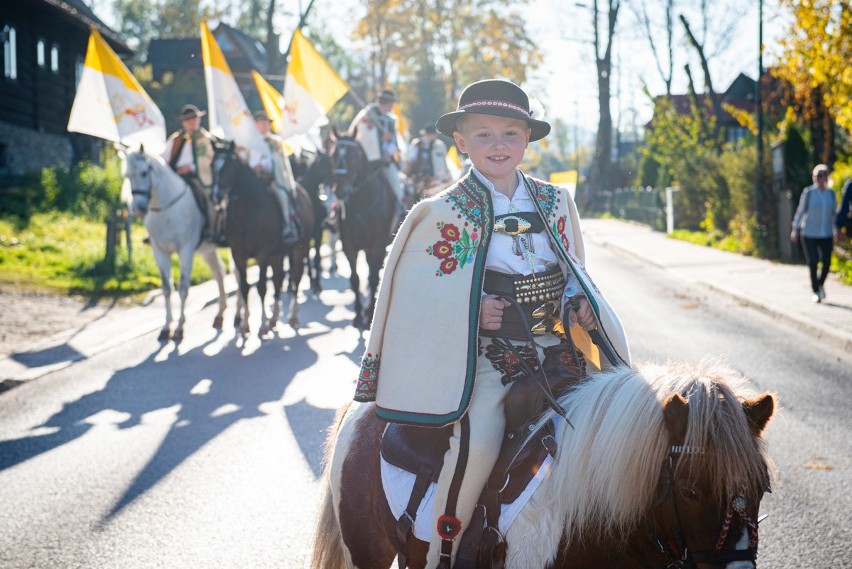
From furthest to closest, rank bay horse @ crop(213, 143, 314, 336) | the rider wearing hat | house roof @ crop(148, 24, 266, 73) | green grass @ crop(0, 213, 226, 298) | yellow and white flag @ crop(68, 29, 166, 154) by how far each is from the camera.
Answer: house roof @ crop(148, 24, 266, 73) < green grass @ crop(0, 213, 226, 298) < yellow and white flag @ crop(68, 29, 166, 154) < the rider wearing hat < bay horse @ crop(213, 143, 314, 336)

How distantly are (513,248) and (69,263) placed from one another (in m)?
16.6

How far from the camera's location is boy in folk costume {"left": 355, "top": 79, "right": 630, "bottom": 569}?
2.97m

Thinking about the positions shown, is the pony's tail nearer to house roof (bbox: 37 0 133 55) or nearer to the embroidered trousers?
the embroidered trousers

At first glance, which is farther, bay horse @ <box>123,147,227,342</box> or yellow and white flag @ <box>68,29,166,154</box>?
yellow and white flag @ <box>68,29,166,154</box>

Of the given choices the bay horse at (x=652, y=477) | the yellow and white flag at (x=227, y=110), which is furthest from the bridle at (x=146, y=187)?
the bay horse at (x=652, y=477)

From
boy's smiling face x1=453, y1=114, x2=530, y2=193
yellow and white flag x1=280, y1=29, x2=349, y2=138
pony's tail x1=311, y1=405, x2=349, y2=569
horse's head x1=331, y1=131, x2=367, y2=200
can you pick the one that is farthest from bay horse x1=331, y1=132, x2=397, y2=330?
boy's smiling face x1=453, y1=114, x2=530, y2=193

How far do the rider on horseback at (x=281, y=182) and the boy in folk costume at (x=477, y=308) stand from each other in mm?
8985

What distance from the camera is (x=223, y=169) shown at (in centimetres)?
1122

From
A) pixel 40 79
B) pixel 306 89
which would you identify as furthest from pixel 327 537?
pixel 40 79

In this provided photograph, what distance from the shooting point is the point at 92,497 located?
571 centimetres

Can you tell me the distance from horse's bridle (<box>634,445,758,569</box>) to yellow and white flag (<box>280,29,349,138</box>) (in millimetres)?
12484

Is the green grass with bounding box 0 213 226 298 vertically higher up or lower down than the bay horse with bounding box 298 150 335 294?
lower down

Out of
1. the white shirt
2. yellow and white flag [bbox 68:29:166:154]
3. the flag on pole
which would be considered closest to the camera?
the white shirt

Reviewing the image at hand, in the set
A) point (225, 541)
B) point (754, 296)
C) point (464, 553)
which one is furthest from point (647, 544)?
point (754, 296)
